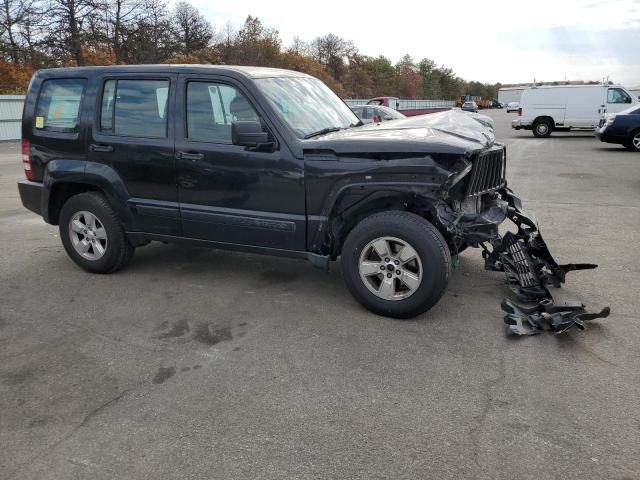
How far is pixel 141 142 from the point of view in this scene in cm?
501

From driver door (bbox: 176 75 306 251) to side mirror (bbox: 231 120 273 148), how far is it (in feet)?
0.42

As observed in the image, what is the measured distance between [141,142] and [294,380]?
9.15 feet

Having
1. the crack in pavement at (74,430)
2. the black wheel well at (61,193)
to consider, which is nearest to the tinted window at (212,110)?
the black wheel well at (61,193)

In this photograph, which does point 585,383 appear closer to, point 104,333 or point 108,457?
point 108,457

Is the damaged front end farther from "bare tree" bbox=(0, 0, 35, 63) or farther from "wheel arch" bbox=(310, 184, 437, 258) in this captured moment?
"bare tree" bbox=(0, 0, 35, 63)

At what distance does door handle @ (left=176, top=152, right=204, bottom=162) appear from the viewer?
477 centimetres

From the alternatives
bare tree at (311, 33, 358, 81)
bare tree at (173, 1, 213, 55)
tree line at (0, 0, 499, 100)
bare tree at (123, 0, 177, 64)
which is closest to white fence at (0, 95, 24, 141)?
tree line at (0, 0, 499, 100)

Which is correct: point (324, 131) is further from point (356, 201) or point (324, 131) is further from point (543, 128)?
point (543, 128)

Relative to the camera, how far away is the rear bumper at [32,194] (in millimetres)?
5598

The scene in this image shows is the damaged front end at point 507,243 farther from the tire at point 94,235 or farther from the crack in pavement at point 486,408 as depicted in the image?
the tire at point 94,235

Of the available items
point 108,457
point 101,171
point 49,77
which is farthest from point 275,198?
point 49,77

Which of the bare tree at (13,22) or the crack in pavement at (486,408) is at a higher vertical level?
the bare tree at (13,22)

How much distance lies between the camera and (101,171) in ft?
17.1

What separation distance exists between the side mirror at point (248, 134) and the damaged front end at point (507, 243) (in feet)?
4.89
